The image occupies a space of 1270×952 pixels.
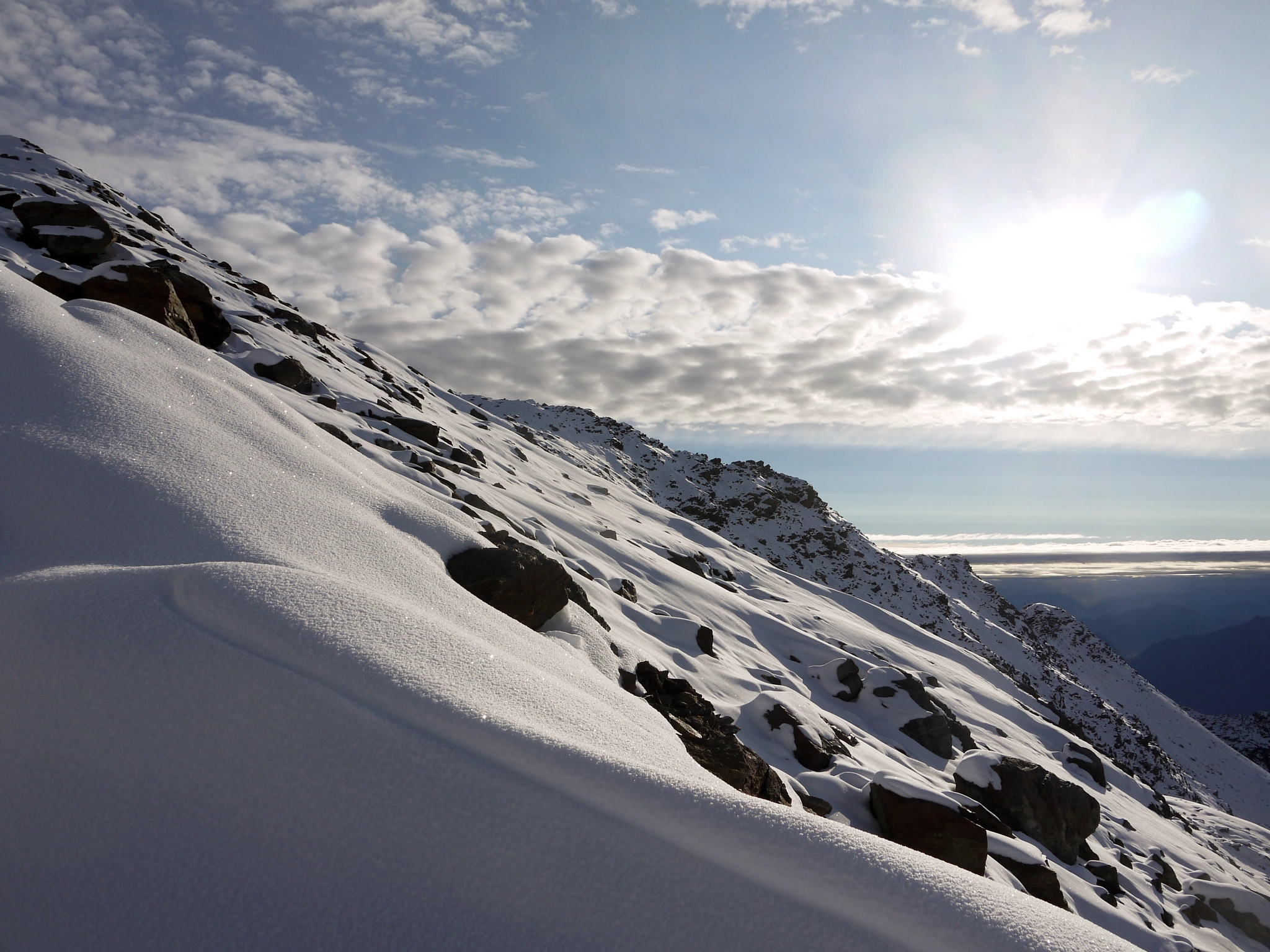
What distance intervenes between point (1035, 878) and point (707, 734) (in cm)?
624

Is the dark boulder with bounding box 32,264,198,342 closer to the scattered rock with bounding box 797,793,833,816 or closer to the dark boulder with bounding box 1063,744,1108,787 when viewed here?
the scattered rock with bounding box 797,793,833,816

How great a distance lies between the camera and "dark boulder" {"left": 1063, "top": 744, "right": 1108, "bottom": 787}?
2086 cm

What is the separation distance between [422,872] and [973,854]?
340 inches

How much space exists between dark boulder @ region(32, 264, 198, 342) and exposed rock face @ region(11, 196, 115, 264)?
5762 mm

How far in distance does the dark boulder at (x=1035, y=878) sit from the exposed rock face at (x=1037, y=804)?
103 inches

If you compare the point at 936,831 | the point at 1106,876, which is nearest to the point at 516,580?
the point at 936,831

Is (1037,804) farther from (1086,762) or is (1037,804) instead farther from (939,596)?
(939,596)

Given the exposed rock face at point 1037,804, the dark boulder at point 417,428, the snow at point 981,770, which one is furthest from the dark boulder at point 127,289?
the exposed rock face at point 1037,804

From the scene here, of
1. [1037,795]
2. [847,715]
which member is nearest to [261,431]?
[847,715]

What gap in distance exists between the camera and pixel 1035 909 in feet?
7.63

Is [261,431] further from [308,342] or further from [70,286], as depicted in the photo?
[308,342]

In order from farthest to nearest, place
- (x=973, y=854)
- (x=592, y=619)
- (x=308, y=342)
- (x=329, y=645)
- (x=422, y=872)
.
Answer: (x=308, y=342)
(x=592, y=619)
(x=973, y=854)
(x=329, y=645)
(x=422, y=872)

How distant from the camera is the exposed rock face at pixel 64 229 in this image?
47.0ft

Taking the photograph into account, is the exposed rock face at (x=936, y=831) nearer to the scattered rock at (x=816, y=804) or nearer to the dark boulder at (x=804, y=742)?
the scattered rock at (x=816, y=804)
